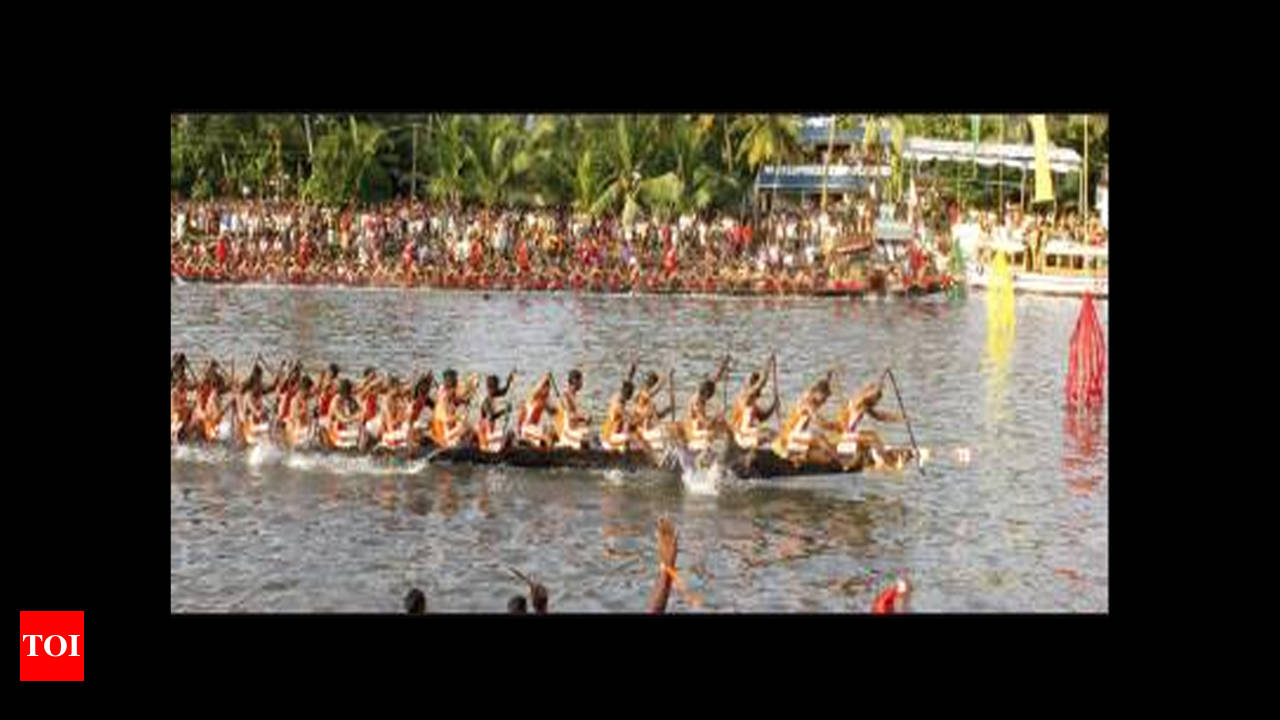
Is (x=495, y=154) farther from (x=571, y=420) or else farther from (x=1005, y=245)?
(x=1005, y=245)

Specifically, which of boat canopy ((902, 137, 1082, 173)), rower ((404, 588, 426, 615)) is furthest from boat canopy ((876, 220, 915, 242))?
rower ((404, 588, 426, 615))

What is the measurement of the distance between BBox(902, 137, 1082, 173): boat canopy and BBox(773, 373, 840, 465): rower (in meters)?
1.24

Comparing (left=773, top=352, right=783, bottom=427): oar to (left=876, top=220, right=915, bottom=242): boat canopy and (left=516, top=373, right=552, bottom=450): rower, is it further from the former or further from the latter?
(left=516, top=373, right=552, bottom=450): rower

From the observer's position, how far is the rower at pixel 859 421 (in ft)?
29.3

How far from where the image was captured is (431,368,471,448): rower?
921 cm

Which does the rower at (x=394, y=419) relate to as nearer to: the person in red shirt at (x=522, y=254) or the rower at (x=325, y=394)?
the rower at (x=325, y=394)

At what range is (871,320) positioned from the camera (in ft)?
29.8

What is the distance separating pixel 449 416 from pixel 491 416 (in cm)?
22

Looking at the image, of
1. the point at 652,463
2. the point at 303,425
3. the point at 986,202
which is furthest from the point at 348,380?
the point at 986,202

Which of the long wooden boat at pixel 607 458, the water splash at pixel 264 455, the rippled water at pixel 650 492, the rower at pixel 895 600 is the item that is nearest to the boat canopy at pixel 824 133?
the rippled water at pixel 650 492

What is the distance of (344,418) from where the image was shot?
375 inches
